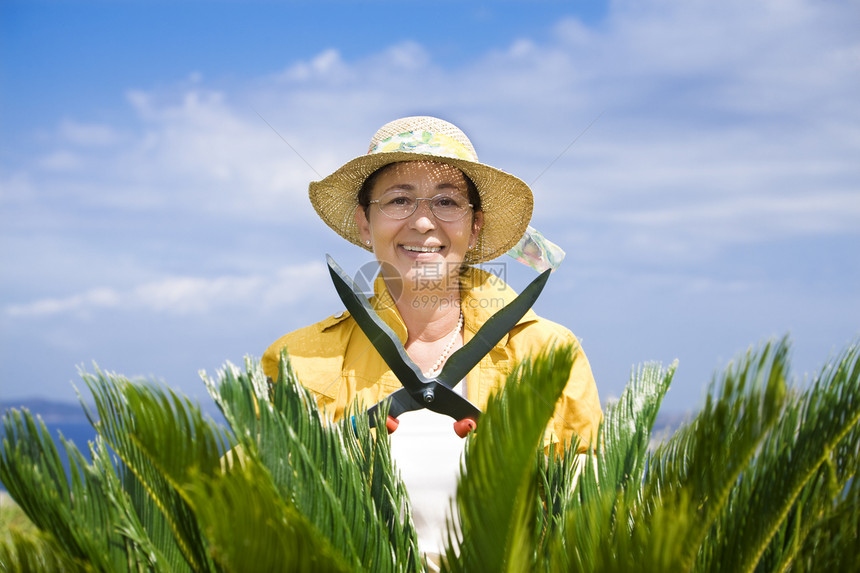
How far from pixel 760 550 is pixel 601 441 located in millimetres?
591

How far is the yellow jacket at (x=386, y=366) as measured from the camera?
2.71 metres

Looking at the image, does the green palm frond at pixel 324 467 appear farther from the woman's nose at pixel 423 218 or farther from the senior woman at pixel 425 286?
the woman's nose at pixel 423 218

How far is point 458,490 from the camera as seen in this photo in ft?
5.42

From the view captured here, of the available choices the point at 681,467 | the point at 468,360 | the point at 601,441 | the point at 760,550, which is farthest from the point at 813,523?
the point at 468,360

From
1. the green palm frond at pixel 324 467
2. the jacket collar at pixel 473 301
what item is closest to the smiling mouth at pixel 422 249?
the jacket collar at pixel 473 301

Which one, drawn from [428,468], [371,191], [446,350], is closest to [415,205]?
[371,191]

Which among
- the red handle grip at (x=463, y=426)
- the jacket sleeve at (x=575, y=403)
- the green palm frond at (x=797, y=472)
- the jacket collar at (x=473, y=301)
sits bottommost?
the green palm frond at (x=797, y=472)

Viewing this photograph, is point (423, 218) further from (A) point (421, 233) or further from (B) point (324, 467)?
(B) point (324, 467)

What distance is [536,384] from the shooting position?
1599 millimetres

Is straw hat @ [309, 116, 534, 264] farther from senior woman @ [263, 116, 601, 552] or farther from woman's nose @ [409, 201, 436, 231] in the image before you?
woman's nose @ [409, 201, 436, 231]

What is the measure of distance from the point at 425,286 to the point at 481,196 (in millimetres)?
529

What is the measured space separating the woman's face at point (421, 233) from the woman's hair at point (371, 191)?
0.32 feet

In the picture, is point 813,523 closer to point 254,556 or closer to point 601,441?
point 601,441

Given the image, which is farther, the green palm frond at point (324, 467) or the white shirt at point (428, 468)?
the white shirt at point (428, 468)
